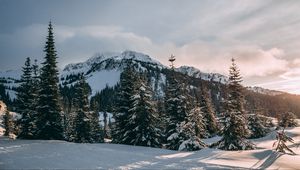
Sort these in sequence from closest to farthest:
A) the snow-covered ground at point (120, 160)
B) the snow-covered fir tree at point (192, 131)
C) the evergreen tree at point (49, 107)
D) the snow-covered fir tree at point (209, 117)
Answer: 1. the snow-covered ground at point (120, 160)
2. the snow-covered fir tree at point (192, 131)
3. the evergreen tree at point (49, 107)
4. the snow-covered fir tree at point (209, 117)

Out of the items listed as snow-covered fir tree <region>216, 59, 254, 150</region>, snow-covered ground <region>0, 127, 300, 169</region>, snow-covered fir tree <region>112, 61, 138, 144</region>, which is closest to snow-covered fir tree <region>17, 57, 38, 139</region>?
snow-covered fir tree <region>112, 61, 138, 144</region>

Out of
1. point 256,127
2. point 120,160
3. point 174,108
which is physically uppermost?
point 174,108

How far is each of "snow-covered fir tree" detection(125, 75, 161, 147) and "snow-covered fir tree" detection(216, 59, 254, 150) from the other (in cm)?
734

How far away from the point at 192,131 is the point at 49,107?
1606 centimetres

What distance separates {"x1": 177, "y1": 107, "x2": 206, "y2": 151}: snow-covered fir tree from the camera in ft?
101

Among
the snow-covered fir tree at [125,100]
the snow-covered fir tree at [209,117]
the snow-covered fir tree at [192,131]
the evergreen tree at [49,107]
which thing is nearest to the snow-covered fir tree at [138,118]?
the snow-covered fir tree at [125,100]

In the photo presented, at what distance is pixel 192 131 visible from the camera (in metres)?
31.3

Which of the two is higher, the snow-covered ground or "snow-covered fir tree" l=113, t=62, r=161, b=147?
"snow-covered fir tree" l=113, t=62, r=161, b=147

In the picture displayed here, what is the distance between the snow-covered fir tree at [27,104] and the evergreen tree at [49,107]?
1.40m

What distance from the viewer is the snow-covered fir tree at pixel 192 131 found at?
1209 inches

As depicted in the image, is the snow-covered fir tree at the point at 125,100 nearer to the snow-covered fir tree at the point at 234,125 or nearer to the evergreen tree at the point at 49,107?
the evergreen tree at the point at 49,107

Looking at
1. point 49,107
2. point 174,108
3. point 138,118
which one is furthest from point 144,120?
point 49,107

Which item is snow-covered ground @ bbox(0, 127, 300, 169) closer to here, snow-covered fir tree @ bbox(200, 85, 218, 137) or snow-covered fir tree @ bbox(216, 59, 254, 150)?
snow-covered fir tree @ bbox(216, 59, 254, 150)

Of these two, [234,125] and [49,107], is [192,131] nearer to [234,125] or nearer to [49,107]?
[234,125]
